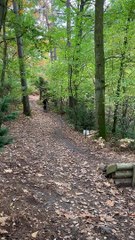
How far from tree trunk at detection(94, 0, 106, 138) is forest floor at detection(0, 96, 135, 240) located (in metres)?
2.06

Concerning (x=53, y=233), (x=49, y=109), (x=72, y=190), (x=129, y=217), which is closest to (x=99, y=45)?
(x=72, y=190)

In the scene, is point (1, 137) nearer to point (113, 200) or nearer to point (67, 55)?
point (113, 200)

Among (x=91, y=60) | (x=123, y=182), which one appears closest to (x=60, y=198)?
(x=123, y=182)

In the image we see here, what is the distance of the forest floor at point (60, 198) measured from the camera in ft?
12.5

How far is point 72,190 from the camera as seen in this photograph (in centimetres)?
520

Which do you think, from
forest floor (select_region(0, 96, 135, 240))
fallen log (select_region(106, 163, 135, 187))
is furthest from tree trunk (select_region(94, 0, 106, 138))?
fallen log (select_region(106, 163, 135, 187))

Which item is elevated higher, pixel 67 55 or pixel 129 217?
pixel 67 55

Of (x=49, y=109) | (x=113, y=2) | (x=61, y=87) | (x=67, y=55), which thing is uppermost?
(x=113, y=2)

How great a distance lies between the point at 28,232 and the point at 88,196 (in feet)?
5.60

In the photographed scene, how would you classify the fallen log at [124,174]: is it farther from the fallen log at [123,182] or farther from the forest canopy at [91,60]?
the forest canopy at [91,60]

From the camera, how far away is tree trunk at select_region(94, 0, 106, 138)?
28.6ft

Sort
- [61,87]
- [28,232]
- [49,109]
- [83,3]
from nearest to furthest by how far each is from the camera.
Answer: [28,232] < [83,3] < [61,87] < [49,109]

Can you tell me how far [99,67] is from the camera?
905 centimetres

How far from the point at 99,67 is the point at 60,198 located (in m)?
5.52
